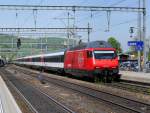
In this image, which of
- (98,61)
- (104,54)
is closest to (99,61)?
(98,61)

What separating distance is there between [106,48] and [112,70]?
2.03 metres

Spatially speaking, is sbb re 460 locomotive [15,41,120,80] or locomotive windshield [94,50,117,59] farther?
locomotive windshield [94,50,117,59]

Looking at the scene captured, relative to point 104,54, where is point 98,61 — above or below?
below

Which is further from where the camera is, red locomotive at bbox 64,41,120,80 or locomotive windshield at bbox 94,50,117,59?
locomotive windshield at bbox 94,50,117,59

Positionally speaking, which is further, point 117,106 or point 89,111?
point 117,106

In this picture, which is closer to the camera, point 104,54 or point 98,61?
point 98,61

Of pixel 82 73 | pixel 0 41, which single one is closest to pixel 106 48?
pixel 82 73

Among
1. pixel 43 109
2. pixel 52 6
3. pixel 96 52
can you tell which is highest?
pixel 52 6

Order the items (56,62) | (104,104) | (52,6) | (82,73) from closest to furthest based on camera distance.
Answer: (104,104) < (82,73) < (52,6) < (56,62)

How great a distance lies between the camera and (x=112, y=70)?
120ft

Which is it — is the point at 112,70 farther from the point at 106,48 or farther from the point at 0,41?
the point at 0,41

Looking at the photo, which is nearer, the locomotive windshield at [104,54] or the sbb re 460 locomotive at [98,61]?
the sbb re 460 locomotive at [98,61]

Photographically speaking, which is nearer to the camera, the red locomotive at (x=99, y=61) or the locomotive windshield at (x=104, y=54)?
the red locomotive at (x=99, y=61)

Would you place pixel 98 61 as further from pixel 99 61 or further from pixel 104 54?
pixel 104 54
